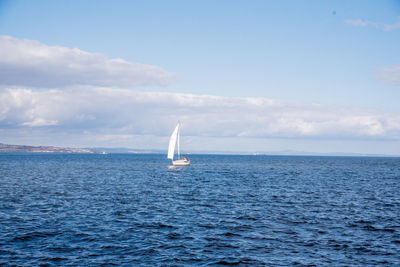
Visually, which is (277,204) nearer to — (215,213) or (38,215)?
(215,213)

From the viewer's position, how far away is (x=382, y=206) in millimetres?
41469

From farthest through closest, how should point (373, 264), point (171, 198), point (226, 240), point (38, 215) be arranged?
point (171, 198) → point (38, 215) → point (226, 240) → point (373, 264)

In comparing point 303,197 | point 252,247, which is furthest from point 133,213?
point 303,197

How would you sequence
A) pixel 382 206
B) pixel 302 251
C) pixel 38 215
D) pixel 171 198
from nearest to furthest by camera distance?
pixel 302 251 < pixel 38 215 < pixel 382 206 < pixel 171 198

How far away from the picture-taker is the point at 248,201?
43812mm

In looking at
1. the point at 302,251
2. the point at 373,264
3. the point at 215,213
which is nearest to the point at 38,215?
the point at 215,213

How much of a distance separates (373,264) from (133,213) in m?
22.6

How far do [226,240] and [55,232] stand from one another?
44.4 feet

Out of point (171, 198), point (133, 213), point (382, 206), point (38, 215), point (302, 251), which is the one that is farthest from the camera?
point (171, 198)

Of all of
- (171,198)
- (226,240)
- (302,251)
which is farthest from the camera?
(171,198)

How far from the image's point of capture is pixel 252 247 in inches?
933

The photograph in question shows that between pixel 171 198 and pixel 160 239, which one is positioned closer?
pixel 160 239

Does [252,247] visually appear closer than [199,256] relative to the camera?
No

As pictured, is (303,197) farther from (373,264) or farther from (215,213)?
(373,264)
